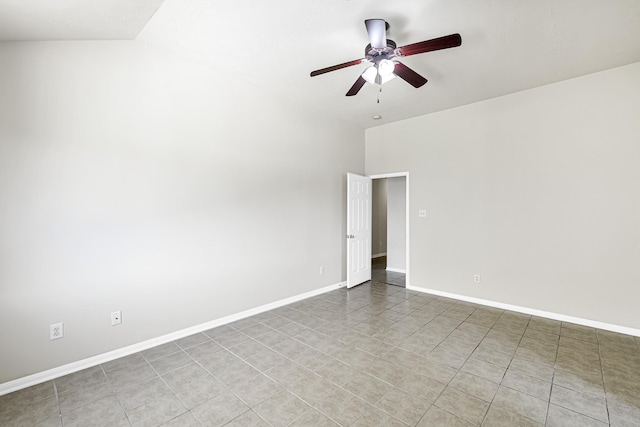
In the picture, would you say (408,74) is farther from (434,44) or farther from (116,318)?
(116,318)

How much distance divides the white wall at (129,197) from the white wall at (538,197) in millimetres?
2268

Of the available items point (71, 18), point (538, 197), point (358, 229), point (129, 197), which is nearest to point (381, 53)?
point (71, 18)

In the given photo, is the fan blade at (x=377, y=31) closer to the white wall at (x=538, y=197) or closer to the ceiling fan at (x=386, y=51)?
the ceiling fan at (x=386, y=51)

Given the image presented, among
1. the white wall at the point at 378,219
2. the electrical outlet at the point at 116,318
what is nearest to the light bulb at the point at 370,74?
the electrical outlet at the point at 116,318

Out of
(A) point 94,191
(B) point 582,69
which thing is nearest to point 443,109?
(B) point 582,69

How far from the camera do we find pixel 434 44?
2.04 metres

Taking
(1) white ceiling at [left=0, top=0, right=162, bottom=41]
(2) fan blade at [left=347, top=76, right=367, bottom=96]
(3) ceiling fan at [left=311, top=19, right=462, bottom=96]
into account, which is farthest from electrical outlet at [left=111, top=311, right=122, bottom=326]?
(2) fan blade at [left=347, top=76, right=367, bottom=96]

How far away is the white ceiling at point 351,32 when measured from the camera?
2.15 metres

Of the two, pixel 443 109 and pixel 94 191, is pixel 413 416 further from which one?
pixel 443 109

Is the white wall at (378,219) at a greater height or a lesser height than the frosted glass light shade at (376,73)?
lesser

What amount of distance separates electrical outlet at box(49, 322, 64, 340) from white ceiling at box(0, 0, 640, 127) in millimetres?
2210

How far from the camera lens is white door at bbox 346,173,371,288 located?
4848mm

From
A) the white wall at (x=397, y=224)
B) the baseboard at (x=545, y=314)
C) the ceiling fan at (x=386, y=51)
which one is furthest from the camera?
the white wall at (x=397, y=224)

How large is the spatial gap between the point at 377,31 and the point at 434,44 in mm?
429
